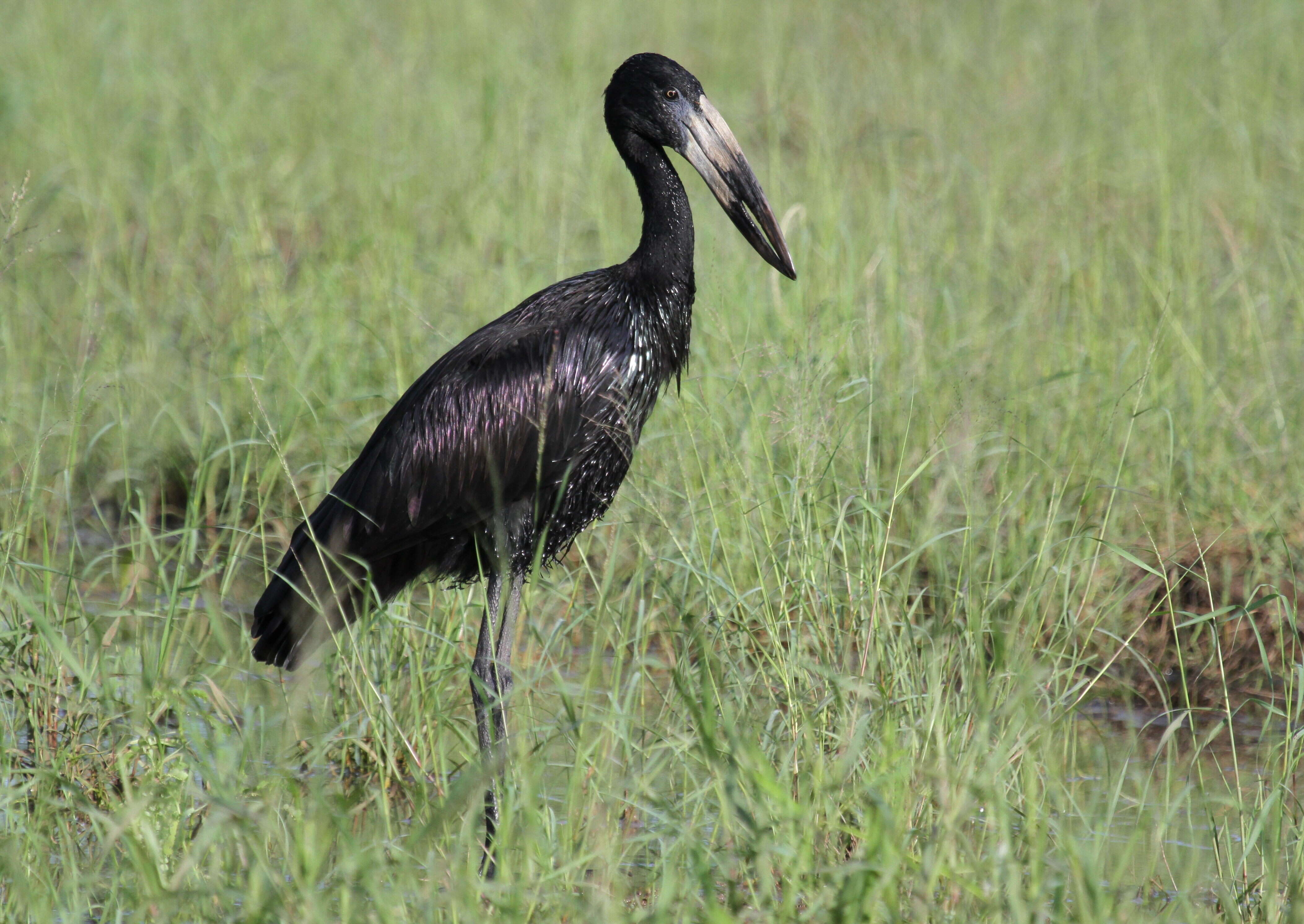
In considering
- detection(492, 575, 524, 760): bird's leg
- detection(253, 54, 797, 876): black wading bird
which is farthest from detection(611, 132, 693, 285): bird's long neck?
detection(492, 575, 524, 760): bird's leg

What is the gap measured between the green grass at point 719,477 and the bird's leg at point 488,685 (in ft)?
0.23

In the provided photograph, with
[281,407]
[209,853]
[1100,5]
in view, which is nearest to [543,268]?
[281,407]

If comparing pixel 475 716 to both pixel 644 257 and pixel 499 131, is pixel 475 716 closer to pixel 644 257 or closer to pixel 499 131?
pixel 644 257

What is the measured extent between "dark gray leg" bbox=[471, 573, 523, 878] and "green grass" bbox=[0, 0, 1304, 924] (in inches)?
3.0

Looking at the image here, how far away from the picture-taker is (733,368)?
15.5 ft

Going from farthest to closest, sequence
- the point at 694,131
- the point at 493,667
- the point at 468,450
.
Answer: the point at 694,131 < the point at 493,667 < the point at 468,450

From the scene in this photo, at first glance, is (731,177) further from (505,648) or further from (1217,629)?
(1217,629)

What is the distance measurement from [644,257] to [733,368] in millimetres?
772

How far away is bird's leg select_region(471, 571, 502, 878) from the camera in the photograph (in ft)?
11.7

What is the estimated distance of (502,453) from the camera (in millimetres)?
3900

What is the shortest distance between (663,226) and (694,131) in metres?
0.29

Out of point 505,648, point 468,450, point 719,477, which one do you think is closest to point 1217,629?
point 719,477

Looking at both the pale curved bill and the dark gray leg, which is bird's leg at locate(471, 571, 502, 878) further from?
the pale curved bill

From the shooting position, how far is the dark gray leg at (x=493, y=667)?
3.65 m
